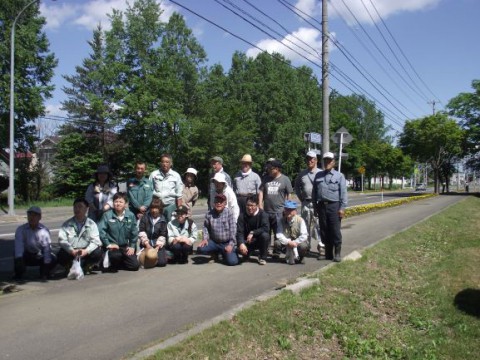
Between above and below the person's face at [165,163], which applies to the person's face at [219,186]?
below

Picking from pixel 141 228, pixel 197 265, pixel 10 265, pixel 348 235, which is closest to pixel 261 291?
pixel 197 265

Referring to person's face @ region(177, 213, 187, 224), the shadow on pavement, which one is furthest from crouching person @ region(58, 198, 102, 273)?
the shadow on pavement

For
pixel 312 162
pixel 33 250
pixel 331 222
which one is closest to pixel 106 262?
pixel 33 250

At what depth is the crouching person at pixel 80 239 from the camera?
6.86 m

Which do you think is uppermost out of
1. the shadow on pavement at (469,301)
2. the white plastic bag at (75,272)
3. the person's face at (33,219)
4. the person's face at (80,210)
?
the person's face at (80,210)

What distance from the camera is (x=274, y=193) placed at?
8461 millimetres

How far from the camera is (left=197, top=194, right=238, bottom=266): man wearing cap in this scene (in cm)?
785

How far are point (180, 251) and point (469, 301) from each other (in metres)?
4.59

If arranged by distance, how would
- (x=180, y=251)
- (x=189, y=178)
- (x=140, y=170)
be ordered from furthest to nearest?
(x=189, y=178)
(x=180, y=251)
(x=140, y=170)

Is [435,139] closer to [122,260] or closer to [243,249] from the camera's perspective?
[243,249]

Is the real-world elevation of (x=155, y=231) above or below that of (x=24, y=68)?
below

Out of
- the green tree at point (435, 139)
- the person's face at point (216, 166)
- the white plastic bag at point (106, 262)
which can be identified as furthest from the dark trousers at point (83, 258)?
the green tree at point (435, 139)

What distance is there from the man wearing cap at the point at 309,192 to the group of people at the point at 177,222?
31mm

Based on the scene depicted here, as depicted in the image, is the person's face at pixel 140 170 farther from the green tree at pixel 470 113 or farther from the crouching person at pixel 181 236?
the green tree at pixel 470 113
